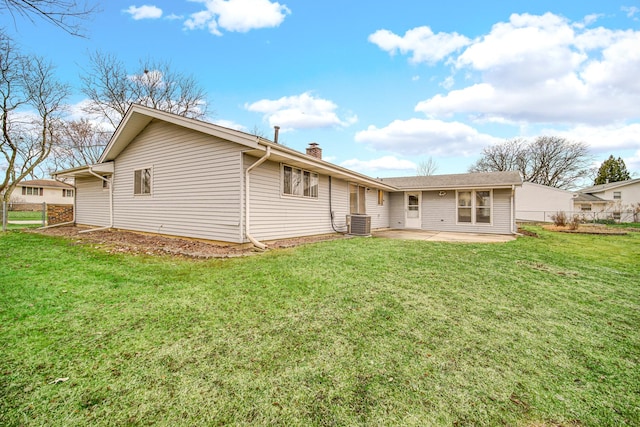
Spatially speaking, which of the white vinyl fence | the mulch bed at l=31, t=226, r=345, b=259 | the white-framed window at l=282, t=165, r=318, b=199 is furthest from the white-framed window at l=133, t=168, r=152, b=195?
the white vinyl fence

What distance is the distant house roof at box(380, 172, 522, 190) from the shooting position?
490 inches

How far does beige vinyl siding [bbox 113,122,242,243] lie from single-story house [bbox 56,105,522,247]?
0.10 feet

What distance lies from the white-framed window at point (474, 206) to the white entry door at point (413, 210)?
6.29ft

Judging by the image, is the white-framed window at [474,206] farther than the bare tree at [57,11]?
Yes

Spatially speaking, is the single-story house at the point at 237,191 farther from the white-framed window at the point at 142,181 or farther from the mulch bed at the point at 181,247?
the mulch bed at the point at 181,247

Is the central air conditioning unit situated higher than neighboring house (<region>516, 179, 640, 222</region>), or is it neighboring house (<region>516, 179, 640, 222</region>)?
neighboring house (<region>516, 179, 640, 222</region>)

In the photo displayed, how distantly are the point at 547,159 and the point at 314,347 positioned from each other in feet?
142

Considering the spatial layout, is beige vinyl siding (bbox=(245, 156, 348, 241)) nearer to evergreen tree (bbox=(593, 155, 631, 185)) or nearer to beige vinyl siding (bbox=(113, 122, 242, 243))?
beige vinyl siding (bbox=(113, 122, 242, 243))

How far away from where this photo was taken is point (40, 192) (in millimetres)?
35094

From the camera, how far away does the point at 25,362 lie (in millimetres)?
2143

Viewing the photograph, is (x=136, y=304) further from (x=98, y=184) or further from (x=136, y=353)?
(x=98, y=184)

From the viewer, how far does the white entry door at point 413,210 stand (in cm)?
1488

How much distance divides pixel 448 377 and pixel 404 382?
36 centimetres

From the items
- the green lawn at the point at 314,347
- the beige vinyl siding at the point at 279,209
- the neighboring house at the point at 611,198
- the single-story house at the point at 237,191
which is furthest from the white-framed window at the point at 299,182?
the neighboring house at the point at 611,198
